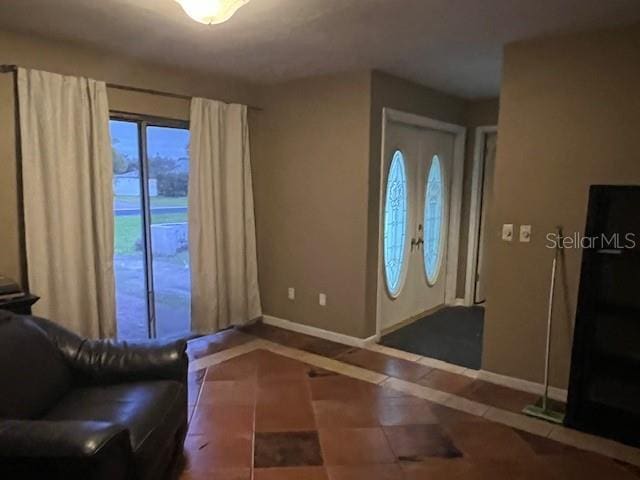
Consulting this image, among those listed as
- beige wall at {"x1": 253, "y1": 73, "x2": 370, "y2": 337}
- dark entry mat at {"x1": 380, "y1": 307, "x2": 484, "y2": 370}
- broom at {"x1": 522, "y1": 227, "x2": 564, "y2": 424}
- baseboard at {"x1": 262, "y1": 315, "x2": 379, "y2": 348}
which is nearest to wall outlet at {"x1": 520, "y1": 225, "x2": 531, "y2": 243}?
broom at {"x1": 522, "y1": 227, "x2": 564, "y2": 424}

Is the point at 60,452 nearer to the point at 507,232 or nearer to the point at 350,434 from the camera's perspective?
the point at 350,434

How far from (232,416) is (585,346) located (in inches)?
85.2

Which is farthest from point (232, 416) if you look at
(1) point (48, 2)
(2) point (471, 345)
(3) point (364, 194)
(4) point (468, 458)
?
(1) point (48, 2)

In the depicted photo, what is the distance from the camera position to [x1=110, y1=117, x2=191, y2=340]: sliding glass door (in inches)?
145

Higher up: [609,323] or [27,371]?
[609,323]

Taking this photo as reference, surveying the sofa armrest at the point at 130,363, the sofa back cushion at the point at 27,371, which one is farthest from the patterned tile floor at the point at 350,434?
the sofa back cushion at the point at 27,371

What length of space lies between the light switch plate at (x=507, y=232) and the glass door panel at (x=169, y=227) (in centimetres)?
268

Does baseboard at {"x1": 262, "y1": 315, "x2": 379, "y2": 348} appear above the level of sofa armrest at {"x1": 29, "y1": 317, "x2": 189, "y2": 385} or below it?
below

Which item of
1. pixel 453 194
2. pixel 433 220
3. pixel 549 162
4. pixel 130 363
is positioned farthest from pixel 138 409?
pixel 453 194

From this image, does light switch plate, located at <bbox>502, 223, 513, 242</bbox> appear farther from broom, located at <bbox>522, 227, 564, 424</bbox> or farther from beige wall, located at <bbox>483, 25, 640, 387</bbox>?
broom, located at <bbox>522, 227, 564, 424</bbox>

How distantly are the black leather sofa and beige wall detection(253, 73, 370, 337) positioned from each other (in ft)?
6.40

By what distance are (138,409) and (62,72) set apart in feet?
7.97

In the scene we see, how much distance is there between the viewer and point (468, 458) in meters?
2.41

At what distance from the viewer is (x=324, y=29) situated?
2.76m
